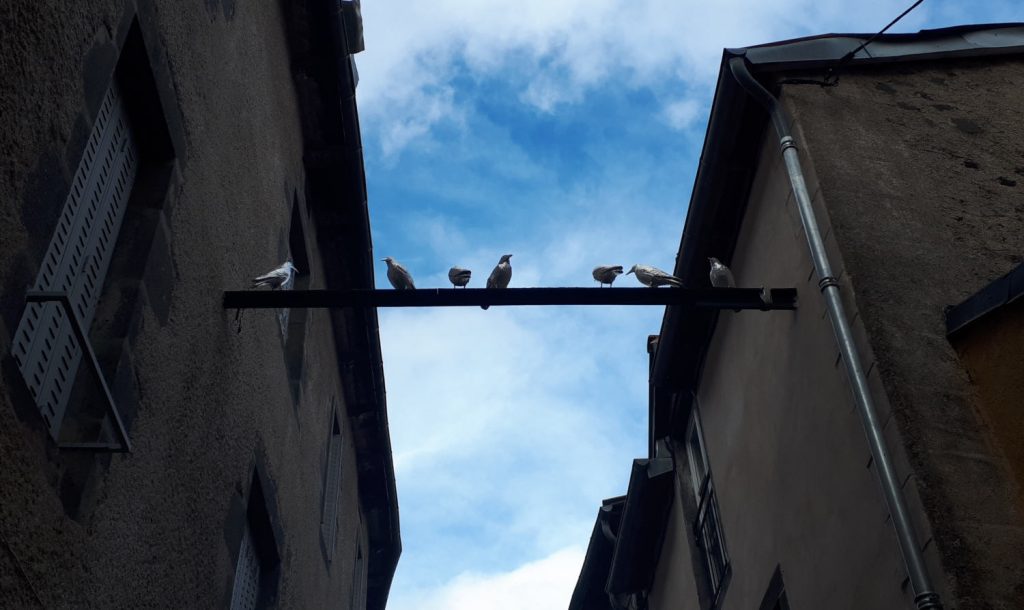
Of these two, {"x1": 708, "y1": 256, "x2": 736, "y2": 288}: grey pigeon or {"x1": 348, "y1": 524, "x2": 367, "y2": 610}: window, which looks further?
{"x1": 348, "y1": 524, "x2": 367, "y2": 610}: window

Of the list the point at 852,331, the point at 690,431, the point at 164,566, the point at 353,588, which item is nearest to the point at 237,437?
the point at 164,566

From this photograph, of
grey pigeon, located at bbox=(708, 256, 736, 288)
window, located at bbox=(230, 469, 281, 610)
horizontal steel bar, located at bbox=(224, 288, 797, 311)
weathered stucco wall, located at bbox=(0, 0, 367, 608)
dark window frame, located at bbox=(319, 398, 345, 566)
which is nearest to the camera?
weathered stucco wall, located at bbox=(0, 0, 367, 608)

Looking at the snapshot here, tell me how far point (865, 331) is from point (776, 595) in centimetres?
281

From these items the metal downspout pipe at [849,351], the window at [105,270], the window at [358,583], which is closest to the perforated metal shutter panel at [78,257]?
the window at [105,270]

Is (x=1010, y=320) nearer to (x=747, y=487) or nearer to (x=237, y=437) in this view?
(x=747, y=487)

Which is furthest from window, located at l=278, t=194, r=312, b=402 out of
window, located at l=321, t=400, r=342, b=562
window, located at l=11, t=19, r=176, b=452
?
window, located at l=11, t=19, r=176, b=452

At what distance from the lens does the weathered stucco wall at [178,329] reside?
12.9ft

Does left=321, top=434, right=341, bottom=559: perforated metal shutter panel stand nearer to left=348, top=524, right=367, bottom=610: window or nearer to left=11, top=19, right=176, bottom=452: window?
left=348, top=524, right=367, bottom=610: window

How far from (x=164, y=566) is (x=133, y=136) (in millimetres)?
2375

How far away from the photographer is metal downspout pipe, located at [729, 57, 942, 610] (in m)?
5.06

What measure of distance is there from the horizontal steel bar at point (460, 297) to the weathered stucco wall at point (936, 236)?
1169mm

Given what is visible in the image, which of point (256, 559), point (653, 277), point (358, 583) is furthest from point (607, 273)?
point (358, 583)

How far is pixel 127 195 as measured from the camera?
548cm

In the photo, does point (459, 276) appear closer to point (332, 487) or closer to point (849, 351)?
point (849, 351)
